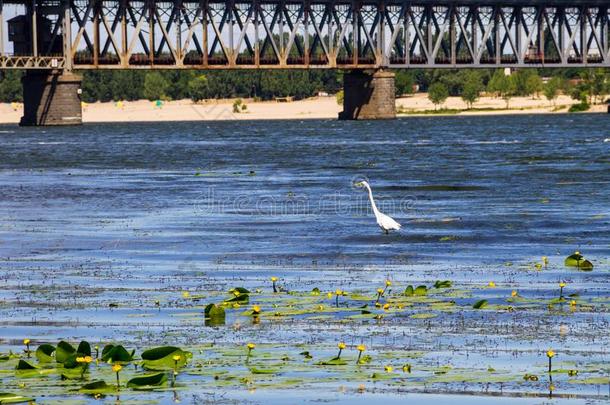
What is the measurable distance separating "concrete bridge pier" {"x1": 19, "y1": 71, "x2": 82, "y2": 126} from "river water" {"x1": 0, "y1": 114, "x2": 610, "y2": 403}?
73694mm

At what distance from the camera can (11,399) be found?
11508 mm

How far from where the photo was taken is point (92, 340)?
14500mm

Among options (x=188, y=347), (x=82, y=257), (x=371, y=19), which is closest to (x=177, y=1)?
(x=371, y=19)

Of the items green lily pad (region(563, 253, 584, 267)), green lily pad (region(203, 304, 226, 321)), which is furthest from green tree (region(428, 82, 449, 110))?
green lily pad (region(203, 304, 226, 321))

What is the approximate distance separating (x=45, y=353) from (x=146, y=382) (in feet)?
4.42

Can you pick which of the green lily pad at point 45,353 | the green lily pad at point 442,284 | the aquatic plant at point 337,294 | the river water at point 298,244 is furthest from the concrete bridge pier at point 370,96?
the green lily pad at point 45,353

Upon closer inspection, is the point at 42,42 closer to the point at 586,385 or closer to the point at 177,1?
the point at 177,1

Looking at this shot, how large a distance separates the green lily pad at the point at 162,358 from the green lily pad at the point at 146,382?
20.7 inches

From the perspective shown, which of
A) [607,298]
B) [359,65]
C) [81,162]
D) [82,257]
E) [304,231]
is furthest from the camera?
[359,65]

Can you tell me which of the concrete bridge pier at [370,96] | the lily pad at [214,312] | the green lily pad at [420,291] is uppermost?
the lily pad at [214,312]

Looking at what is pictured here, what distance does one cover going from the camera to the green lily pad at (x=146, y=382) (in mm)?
12172

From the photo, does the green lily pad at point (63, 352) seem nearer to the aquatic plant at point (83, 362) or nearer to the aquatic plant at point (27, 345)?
the aquatic plant at point (83, 362)

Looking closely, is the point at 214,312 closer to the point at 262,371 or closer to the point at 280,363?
the point at 280,363

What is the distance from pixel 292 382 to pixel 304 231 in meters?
14.8
